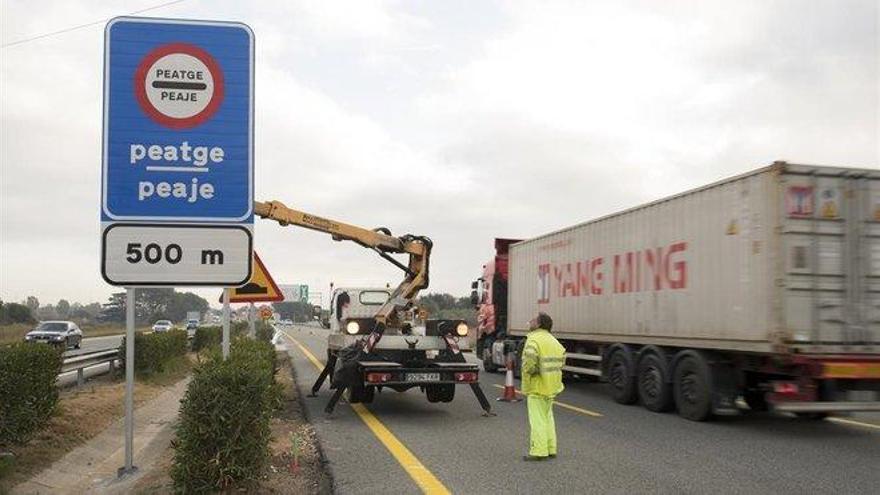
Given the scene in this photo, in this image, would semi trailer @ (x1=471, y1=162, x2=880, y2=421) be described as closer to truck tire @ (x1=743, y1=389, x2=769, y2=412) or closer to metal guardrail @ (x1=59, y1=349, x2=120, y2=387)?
truck tire @ (x1=743, y1=389, x2=769, y2=412)

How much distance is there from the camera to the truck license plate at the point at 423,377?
37.8ft

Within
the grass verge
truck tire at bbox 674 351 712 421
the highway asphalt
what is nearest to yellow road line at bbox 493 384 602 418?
the highway asphalt

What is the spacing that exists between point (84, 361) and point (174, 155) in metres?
9.46

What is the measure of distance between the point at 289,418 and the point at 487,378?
887 centimetres

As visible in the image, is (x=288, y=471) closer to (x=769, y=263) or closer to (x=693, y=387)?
(x=769, y=263)

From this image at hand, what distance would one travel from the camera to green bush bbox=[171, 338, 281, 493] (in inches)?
225

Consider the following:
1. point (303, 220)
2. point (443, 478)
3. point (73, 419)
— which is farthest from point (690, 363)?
point (73, 419)

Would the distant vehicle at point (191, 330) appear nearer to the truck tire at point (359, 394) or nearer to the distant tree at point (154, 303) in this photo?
the truck tire at point (359, 394)

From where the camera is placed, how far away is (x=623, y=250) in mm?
14148

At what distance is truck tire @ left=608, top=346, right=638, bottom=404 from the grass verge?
808 centimetres

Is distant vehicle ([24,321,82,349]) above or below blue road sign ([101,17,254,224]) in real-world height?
below

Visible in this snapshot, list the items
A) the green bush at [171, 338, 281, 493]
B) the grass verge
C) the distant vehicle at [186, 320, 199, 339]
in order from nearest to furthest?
the green bush at [171, 338, 281, 493]
the grass verge
the distant vehicle at [186, 320, 199, 339]

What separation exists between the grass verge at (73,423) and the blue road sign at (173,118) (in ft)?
9.03

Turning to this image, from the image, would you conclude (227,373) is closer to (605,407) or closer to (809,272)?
(809,272)
